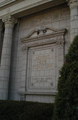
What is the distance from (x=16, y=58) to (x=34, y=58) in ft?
5.42

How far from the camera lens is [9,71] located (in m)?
11.1

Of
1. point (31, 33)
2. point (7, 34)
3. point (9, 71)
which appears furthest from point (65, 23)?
point (9, 71)

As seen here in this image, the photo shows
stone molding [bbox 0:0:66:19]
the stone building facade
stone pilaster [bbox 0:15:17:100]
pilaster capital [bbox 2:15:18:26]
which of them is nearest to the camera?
the stone building facade

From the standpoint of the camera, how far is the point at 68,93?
4160 millimetres

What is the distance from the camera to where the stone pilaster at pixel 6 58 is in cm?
1061

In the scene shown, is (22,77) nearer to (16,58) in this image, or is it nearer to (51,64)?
(16,58)

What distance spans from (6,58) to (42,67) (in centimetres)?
271

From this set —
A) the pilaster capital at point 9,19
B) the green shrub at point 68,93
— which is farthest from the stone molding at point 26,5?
the green shrub at point 68,93

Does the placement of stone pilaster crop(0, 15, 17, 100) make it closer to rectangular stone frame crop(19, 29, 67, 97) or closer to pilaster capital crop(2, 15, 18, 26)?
pilaster capital crop(2, 15, 18, 26)

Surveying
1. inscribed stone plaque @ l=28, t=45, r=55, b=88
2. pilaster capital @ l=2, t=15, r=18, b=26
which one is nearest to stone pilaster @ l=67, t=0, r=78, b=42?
inscribed stone plaque @ l=28, t=45, r=55, b=88

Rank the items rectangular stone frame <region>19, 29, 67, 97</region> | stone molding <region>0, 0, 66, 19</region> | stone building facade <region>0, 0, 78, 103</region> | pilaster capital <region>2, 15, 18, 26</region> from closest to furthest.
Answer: rectangular stone frame <region>19, 29, 67, 97</region> < stone building facade <region>0, 0, 78, 103</region> < stone molding <region>0, 0, 66, 19</region> < pilaster capital <region>2, 15, 18, 26</region>

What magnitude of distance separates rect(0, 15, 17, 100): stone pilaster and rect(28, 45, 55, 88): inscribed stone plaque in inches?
64.0

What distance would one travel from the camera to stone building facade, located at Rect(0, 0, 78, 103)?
32.6 ft

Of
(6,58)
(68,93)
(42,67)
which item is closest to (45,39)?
(42,67)
